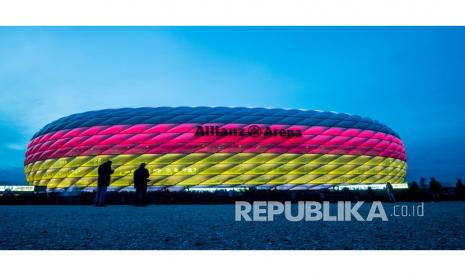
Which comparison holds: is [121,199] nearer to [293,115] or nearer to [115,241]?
[115,241]

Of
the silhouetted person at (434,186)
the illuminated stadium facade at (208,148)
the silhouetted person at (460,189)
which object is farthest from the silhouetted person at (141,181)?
the illuminated stadium facade at (208,148)

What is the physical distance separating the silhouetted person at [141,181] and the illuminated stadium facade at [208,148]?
25333mm

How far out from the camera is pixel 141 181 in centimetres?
1116

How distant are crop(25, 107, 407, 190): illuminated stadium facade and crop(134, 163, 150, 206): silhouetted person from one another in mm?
25333

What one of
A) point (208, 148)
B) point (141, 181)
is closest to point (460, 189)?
point (141, 181)

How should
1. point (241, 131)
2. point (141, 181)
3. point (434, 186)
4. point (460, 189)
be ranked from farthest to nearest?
point (241, 131), point (460, 189), point (434, 186), point (141, 181)

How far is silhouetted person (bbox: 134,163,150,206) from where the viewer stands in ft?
36.2

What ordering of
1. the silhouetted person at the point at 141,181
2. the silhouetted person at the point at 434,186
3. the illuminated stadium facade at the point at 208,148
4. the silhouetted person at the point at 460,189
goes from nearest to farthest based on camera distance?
the silhouetted person at the point at 141,181 → the silhouetted person at the point at 434,186 → the silhouetted person at the point at 460,189 → the illuminated stadium facade at the point at 208,148

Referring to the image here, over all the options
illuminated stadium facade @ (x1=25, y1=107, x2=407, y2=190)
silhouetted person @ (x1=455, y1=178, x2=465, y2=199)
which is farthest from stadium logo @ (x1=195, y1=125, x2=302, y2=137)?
silhouetted person @ (x1=455, y1=178, x2=465, y2=199)

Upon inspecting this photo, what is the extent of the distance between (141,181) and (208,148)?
26.5 m

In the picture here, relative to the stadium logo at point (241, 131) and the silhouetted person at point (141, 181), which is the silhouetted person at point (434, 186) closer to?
the silhouetted person at point (141, 181)

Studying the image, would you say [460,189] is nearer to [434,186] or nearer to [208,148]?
[434,186]

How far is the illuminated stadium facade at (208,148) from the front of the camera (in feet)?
123

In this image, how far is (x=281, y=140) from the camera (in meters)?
38.6
